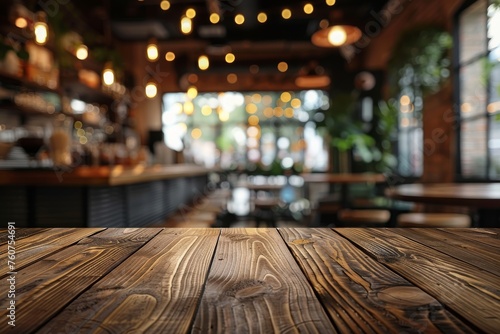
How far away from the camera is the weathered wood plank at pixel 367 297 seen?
1.55 ft

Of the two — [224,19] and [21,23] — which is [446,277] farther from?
[224,19]

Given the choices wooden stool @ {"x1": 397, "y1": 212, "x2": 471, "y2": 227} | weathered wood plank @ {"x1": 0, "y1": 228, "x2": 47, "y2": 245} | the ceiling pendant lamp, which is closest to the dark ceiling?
the ceiling pendant lamp

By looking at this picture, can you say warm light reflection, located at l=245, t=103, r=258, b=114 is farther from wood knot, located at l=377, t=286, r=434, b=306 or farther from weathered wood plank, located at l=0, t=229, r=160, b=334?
wood knot, located at l=377, t=286, r=434, b=306

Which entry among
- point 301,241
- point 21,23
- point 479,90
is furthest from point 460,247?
point 21,23

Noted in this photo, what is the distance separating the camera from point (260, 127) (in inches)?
446

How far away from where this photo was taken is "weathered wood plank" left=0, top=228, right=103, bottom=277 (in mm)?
791

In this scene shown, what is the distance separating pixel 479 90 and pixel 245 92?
20.6 ft

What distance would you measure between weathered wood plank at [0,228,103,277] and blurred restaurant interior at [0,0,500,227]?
1.13m

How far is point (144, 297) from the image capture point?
563mm

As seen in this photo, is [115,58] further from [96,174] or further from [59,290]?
[59,290]

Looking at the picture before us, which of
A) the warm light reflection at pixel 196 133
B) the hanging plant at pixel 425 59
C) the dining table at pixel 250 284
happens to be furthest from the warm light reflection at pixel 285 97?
the dining table at pixel 250 284

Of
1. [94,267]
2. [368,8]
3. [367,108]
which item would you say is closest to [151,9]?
[368,8]

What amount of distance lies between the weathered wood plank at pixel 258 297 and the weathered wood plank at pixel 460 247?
336 millimetres

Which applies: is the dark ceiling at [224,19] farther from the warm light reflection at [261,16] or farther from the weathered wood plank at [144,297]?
the weathered wood plank at [144,297]
